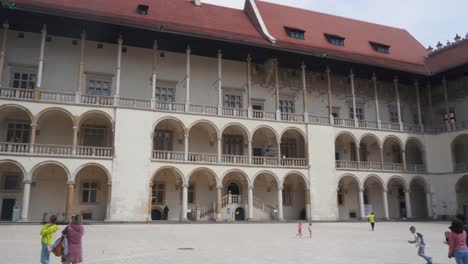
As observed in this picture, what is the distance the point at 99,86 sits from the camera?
2770cm

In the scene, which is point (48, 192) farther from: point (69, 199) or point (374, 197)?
point (374, 197)

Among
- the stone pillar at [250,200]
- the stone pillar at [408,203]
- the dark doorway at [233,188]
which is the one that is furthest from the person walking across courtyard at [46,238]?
the stone pillar at [408,203]

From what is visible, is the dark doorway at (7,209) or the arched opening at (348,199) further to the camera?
the arched opening at (348,199)

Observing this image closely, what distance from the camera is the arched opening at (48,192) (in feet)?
81.6

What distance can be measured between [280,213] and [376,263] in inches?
716

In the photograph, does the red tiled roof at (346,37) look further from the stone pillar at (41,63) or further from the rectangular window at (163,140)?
the stone pillar at (41,63)

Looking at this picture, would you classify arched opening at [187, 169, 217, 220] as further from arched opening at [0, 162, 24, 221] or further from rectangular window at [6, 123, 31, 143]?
rectangular window at [6, 123, 31, 143]

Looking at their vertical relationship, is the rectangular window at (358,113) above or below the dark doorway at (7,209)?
above

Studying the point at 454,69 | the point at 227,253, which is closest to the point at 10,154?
the point at 227,253

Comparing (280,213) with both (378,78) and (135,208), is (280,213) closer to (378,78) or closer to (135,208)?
(135,208)

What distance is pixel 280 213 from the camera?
28.5 meters

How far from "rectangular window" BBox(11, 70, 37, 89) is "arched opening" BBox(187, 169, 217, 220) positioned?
39.5 feet

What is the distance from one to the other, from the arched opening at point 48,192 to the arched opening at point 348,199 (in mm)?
20840

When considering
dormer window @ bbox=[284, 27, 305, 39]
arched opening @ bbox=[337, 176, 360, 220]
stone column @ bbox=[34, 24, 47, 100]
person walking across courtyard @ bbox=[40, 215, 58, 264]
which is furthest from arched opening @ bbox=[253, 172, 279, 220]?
person walking across courtyard @ bbox=[40, 215, 58, 264]
